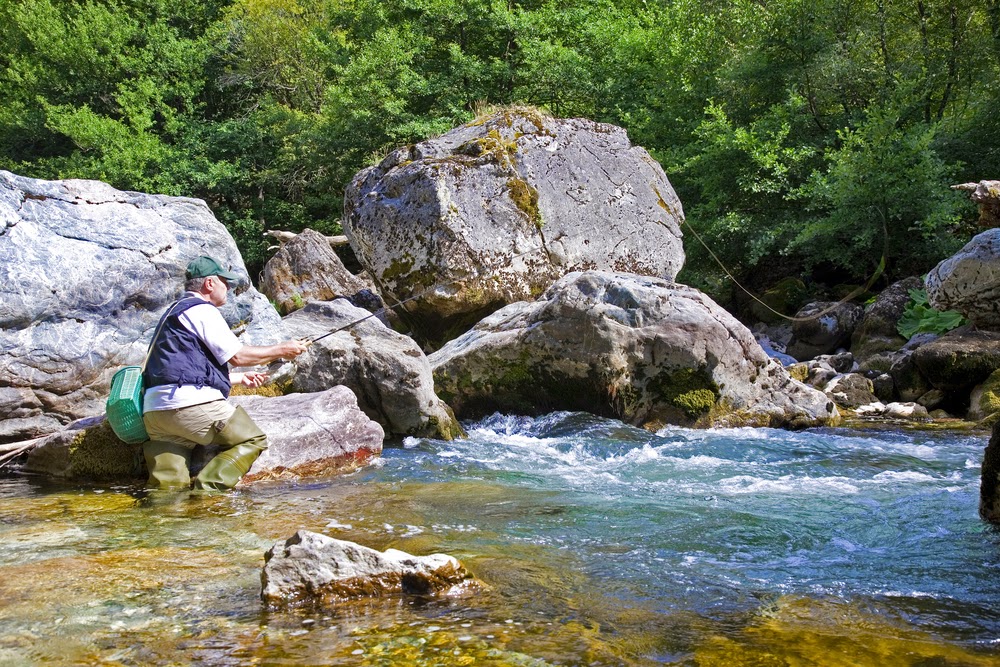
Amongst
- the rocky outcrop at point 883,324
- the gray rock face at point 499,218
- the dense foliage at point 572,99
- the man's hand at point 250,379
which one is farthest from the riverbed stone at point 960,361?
the man's hand at point 250,379

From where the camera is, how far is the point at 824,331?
1605 cm

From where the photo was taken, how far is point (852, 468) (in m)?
7.64

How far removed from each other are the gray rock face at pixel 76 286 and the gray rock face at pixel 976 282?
31.7 feet

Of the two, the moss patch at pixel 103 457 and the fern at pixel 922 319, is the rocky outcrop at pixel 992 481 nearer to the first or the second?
the moss patch at pixel 103 457

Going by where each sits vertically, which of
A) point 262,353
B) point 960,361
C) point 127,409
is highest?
point 262,353

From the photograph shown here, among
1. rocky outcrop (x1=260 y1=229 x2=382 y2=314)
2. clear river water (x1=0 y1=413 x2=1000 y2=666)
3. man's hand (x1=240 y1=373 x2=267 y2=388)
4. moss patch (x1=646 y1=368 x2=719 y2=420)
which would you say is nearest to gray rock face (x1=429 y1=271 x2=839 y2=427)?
moss patch (x1=646 y1=368 x2=719 y2=420)

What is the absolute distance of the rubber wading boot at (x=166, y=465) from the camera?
6.38 metres

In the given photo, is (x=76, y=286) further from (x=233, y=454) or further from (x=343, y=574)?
(x=343, y=574)

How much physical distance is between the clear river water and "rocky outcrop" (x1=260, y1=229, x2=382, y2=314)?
930 cm

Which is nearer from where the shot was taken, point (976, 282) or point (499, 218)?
point (976, 282)

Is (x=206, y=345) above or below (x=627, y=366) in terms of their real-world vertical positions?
above

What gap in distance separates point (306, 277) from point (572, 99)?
961 centimetres

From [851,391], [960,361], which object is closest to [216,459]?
[851,391]

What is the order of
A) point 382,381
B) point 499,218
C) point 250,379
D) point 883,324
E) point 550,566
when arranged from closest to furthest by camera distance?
1. point 550,566
2. point 250,379
3. point 382,381
4. point 499,218
5. point 883,324
